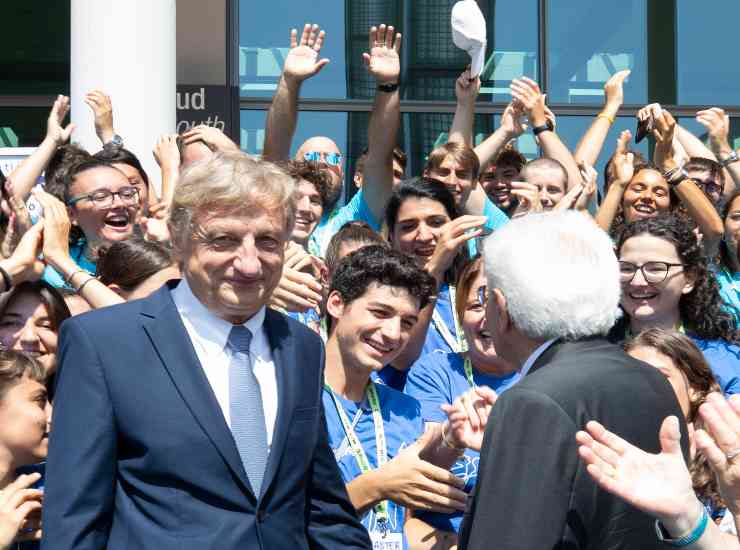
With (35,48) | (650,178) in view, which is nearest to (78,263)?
(650,178)

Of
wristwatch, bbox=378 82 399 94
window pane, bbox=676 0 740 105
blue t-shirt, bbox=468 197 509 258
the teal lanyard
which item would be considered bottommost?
the teal lanyard

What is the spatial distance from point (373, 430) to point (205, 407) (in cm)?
151

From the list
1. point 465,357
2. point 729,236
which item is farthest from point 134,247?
point 729,236

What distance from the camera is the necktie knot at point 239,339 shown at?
3025 mm

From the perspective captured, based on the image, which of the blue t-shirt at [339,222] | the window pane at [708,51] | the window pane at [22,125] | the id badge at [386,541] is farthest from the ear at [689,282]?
the window pane at [22,125]

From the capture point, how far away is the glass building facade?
11.0m

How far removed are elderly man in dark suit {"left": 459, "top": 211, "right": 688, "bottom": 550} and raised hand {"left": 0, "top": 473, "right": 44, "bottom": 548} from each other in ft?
3.82

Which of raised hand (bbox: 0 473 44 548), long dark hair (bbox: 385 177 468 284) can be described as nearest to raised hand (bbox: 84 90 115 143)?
long dark hair (bbox: 385 177 468 284)

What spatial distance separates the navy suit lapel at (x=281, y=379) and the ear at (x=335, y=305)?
4.51 feet

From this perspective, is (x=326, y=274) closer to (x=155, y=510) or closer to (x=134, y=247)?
(x=134, y=247)

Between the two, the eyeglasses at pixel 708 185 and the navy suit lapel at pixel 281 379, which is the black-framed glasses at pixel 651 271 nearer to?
the eyeglasses at pixel 708 185

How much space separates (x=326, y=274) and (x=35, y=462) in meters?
1.83

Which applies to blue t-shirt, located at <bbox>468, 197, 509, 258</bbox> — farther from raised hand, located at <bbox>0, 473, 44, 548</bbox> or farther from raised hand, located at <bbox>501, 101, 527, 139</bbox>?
raised hand, located at <bbox>0, 473, 44, 548</bbox>

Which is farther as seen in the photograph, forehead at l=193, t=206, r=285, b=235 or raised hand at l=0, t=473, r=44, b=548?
raised hand at l=0, t=473, r=44, b=548
